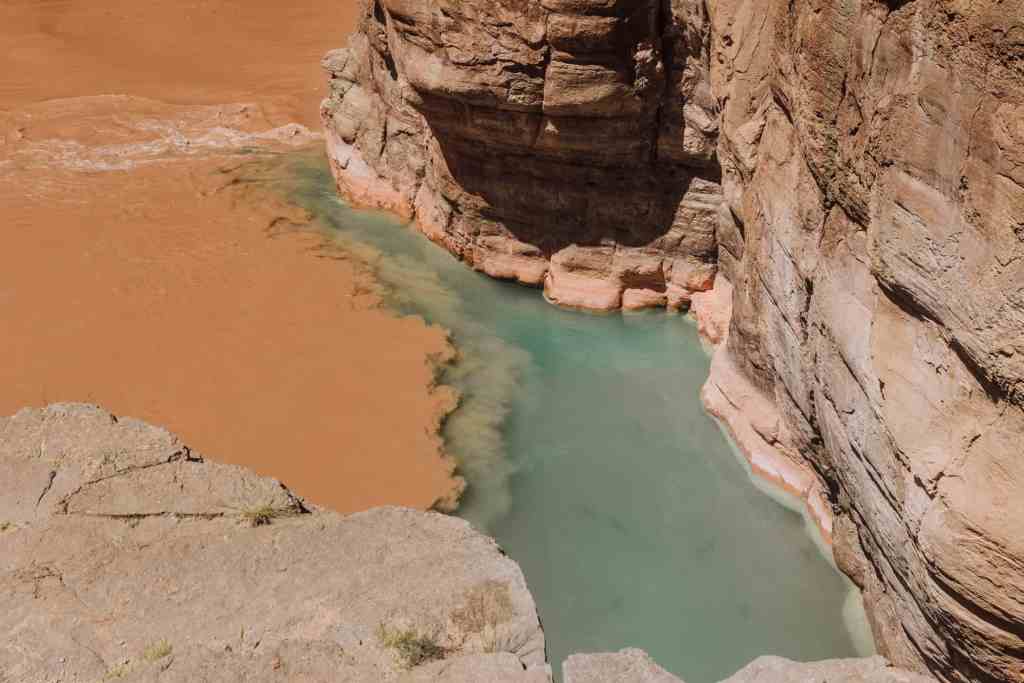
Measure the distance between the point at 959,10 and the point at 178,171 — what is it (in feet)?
34.5

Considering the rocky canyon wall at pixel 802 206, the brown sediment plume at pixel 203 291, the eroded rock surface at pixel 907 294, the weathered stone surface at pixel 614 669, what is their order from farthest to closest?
the brown sediment plume at pixel 203 291 < the rocky canyon wall at pixel 802 206 < the eroded rock surface at pixel 907 294 < the weathered stone surface at pixel 614 669

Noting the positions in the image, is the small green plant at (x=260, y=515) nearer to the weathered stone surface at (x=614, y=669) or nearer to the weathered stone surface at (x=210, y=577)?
the weathered stone surface at (x=210, y=577)

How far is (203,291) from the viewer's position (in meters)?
9.81

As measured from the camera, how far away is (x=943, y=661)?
4.98 metres

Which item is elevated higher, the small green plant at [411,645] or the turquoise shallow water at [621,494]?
the small green plant at [411,645]

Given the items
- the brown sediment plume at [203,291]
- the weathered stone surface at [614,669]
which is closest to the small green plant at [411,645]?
the weathered stone surface at [614,669]

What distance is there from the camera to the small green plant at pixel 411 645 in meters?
3.60

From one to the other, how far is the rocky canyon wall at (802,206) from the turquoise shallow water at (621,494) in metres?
0.33

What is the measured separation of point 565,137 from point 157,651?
20.2ft

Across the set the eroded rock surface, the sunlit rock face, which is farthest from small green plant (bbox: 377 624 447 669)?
the sunlit rock face

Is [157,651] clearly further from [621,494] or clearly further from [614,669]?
[621,494]

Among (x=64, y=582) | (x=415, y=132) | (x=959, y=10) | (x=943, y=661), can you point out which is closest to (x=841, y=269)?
(x=959, y=10)

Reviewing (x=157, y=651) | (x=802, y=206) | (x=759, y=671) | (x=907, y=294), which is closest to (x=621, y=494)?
(x=802, y=206)

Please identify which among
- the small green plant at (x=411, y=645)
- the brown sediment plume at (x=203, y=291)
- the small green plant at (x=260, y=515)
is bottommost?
the brown sediment plume at (x=203, y=291)
